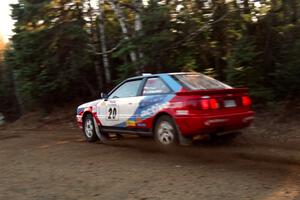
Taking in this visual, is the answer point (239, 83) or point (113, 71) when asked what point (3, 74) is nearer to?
point (113, 71)

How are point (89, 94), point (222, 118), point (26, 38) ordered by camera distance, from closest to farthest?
point (222, 118) < point (26, 38) < point (89, 94)

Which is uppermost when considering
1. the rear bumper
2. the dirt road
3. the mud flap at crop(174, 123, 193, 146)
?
the rear bumper

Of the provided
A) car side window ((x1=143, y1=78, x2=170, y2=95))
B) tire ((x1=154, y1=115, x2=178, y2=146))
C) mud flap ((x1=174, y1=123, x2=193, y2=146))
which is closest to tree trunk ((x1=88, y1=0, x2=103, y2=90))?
car side window ((x1=143, y1=78, x2=170, y2=95))

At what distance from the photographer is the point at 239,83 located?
41.3 ft

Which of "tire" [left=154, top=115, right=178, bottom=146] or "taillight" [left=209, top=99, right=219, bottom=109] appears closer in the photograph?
"taillight" [left=209, top=99, right=219, bottom=109]

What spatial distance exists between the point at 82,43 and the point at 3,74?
33.6 feet

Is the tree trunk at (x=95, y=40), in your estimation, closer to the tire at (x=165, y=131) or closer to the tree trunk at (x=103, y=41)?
the tree trunk at (x=103, y=41)

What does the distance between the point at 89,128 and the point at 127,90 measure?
1904 mm

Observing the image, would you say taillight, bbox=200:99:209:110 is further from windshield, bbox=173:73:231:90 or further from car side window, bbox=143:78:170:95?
car side window, bbox=143:78:170:95

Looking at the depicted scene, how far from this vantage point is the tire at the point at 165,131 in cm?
835

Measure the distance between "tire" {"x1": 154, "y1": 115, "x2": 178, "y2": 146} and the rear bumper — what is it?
0.73 feet

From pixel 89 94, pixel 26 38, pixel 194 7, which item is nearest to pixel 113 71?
pixel 89 94

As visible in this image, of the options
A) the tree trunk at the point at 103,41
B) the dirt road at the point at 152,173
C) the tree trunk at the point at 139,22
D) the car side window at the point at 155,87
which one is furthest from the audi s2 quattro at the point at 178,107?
the tree trunk at the point at 103,41

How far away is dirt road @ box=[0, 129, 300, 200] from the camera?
541cm
